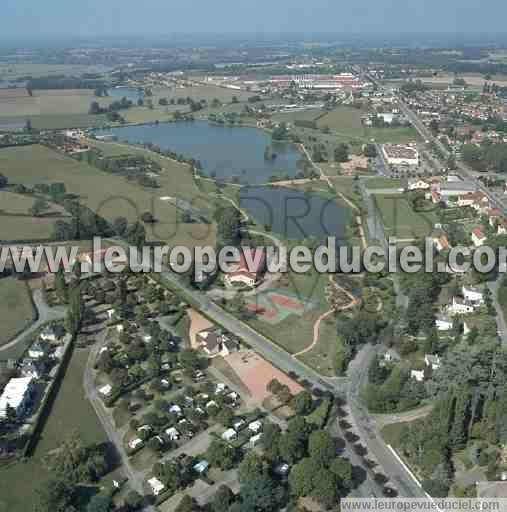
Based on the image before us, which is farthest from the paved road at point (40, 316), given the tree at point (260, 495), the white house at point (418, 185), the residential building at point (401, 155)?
the residential building at point (401, 155)

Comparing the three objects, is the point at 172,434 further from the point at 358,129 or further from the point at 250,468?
the point at 358,129

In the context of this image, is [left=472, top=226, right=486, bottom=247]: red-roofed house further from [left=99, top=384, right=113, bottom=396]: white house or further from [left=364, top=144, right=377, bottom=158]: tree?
[left=364, top=144, right=377, bottom=158]: tree

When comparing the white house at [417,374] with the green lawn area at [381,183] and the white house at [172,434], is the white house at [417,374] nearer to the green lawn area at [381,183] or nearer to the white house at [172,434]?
the white house at [172,434]

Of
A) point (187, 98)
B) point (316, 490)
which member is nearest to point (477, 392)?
point (316, 490)

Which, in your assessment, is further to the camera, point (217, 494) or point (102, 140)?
point (102, 140)

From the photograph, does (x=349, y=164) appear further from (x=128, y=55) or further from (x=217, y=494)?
(x=128, y=55)
